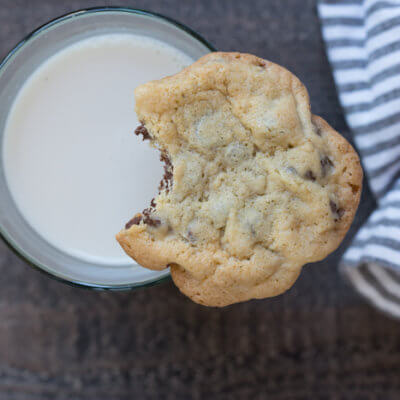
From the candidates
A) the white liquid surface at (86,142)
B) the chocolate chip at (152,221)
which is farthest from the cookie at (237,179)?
the white liquid surface at (86,142)

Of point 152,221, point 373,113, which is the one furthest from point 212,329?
point 373,113

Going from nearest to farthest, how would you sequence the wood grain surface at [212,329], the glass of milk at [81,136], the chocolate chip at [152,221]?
1. the chocolate chip at [152,221]
2. the glass of milk at [81,136]
3. the wood grain surface at [212,329]

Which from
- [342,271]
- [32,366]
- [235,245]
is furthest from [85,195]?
[342,271]

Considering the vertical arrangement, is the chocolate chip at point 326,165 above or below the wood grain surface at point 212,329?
above

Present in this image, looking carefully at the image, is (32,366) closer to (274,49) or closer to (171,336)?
(171,336)

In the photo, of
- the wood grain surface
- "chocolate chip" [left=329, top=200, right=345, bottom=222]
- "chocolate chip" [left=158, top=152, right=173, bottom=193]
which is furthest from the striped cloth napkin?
"chocolate chip" [left=158, top=152, right=173, bottom=193]

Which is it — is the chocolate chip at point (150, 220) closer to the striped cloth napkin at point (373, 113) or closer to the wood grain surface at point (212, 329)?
the wood grain surface at point (212, 329)

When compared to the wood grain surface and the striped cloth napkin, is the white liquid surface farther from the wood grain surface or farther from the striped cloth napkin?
the striped cloth napkin
